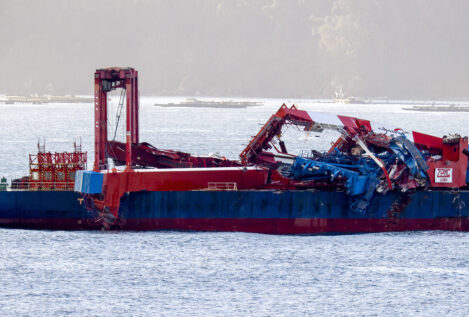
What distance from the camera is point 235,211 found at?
179 feet

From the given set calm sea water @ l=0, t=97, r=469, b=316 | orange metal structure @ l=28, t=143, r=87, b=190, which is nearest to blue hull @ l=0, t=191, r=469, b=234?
calm sea water @ l=0, t=97, r=469, b=316

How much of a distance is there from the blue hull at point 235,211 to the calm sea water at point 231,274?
29.3 inches

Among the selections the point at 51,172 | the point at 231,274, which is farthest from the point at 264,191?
the point at 51,172

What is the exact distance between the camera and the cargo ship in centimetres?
5416

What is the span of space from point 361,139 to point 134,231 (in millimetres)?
15408

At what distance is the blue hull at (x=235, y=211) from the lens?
5425 centimetres

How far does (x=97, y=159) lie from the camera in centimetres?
5541

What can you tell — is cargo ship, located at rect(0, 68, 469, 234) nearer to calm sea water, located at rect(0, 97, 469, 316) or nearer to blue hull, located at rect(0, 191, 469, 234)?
blue hull, located at rect(0, 191, 469, 234)

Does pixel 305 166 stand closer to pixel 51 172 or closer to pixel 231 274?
pixel 231 274

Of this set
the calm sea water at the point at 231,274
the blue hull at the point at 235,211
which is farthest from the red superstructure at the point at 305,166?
the calm sea water at the point at 231,274

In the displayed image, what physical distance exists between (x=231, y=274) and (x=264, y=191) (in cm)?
743

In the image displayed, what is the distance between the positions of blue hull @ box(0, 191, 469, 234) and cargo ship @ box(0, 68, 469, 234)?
61 mm

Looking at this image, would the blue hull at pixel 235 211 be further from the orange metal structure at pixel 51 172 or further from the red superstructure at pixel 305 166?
the orange metal structure at pixel 51 172

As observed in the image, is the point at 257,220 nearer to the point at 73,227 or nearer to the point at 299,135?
the point at 73,227
